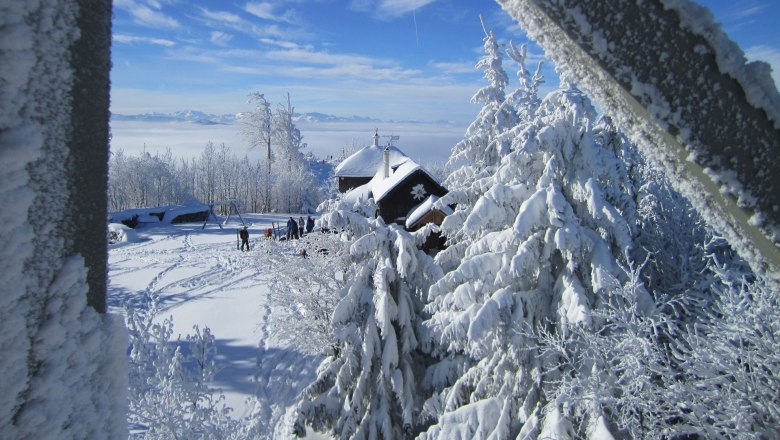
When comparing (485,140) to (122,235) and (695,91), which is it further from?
(122,235)

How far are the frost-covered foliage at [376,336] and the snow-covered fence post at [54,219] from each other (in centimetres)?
912

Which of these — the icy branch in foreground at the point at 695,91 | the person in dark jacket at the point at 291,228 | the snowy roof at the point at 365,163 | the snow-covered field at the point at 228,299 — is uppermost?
the icy branch in foreground at the point at 695,91

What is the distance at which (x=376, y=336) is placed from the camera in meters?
10.3

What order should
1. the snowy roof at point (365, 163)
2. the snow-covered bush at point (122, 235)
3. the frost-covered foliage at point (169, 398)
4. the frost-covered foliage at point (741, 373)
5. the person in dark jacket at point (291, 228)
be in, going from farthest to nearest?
the snowy roof at point (365, 163), the snow-covered bush at point (122, 235), the person in dark jacket at point (291, 228), the frost-covered foliage at point (169, 398), the frost-covered foliage at point (741, 373)

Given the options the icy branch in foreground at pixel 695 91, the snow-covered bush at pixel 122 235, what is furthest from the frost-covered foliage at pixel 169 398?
the snow-covered bush at pixel 122 235

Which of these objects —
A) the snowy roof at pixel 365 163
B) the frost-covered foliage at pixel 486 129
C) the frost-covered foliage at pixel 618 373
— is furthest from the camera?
the snowy roof at pixel 365 163

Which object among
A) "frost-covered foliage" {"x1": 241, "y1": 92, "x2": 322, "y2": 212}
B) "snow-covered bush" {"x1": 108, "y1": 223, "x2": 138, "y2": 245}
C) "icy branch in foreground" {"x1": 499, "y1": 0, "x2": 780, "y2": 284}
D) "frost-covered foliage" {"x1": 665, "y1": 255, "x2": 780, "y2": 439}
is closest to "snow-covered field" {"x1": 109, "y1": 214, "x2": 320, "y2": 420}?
"snow-covered bush" {"x1": 108, "y1": 223, "x2": 138, "y2": 245}

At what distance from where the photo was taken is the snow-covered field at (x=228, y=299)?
14.8 m

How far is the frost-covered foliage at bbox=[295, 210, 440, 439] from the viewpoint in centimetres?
1009

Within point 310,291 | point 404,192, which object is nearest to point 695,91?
point 310,291

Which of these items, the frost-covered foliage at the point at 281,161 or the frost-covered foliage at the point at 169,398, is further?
the frost-covered foliage at the point at 281,161

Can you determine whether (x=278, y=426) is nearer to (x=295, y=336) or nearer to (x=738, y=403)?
(x=295, y=336)

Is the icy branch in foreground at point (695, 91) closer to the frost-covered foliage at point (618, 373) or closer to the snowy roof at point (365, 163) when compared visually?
the frost-covered foliage at point (618, 373)

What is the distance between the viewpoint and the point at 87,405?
79cm
